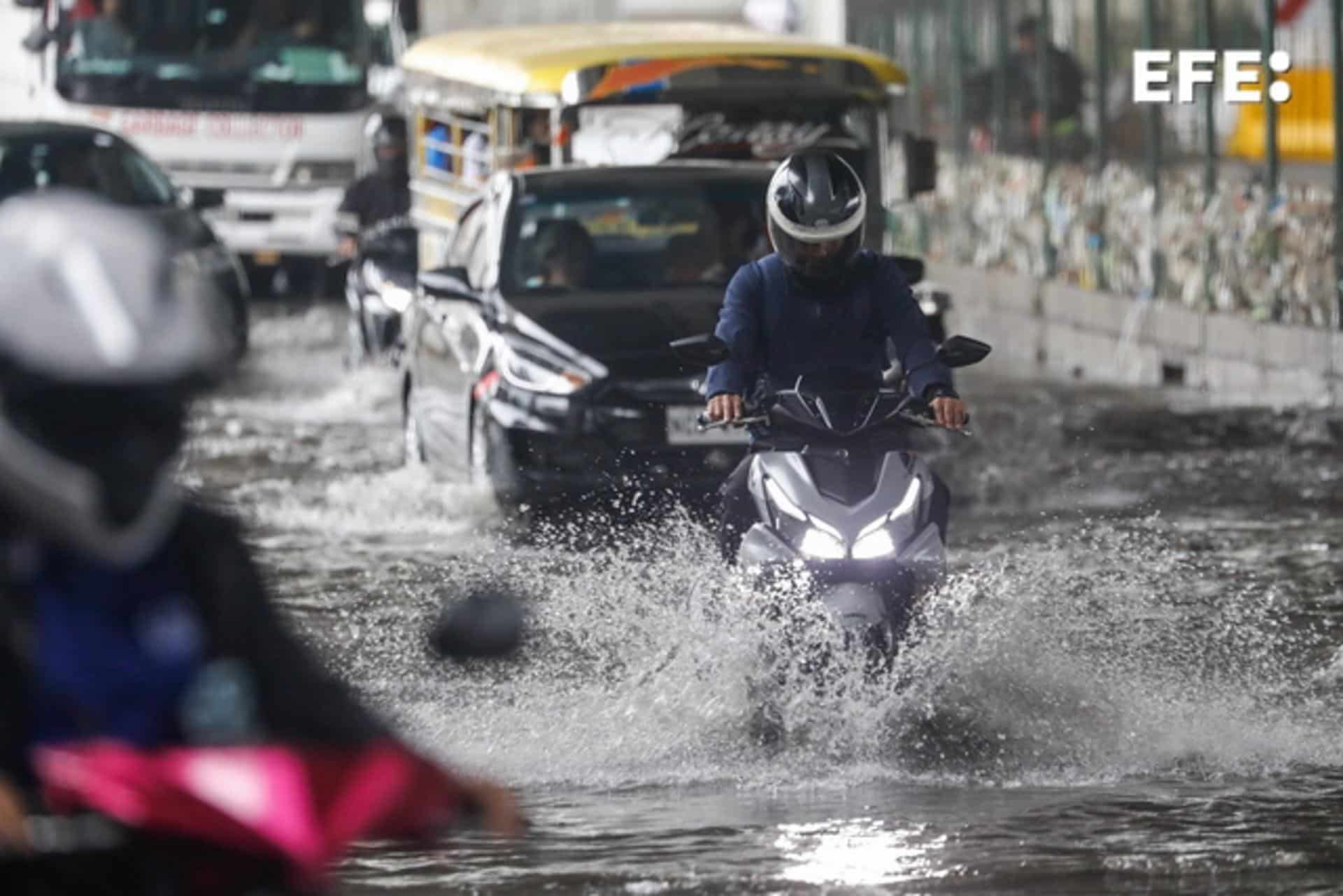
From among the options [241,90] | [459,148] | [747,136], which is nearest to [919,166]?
[747,136]

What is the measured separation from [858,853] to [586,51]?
35.9 feet

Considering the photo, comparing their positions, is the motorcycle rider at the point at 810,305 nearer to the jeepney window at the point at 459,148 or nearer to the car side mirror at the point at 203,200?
the jeepney window at the point at 459,148

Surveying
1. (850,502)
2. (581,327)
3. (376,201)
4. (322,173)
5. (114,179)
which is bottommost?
(322,173)

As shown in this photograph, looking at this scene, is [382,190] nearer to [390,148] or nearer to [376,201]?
[376,201]

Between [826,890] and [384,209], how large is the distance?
1402 cm

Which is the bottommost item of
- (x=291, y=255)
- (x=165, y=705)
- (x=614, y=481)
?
(x=291, y=255)

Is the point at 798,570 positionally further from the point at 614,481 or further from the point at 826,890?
the point at 614,481

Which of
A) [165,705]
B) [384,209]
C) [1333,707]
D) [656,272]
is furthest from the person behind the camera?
[384,209]

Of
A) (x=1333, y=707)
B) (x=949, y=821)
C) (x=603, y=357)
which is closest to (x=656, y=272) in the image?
(x=603, y=357)

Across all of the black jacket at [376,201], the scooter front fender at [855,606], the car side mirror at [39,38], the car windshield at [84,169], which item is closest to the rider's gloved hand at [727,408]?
the scooter front fender at [855,606]

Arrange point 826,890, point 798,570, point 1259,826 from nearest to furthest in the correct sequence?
1. point 826,890
2. point 1259,826
3. point 798,570

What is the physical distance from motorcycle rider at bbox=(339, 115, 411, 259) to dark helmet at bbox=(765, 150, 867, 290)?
37.4 feet

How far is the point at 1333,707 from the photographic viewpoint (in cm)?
954

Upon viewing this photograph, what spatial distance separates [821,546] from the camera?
8.68m
